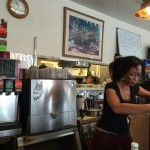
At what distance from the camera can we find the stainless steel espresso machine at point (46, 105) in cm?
199

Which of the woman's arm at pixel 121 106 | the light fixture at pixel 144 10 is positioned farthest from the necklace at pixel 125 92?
the light fixture at pixel 144 10

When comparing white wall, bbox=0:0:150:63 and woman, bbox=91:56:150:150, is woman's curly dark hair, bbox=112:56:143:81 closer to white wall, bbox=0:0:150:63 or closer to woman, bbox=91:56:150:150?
woman, bbox=91:56:150:150

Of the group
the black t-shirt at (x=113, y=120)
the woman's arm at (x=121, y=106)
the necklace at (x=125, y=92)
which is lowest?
the black t-shirt at (x=113, y=120)

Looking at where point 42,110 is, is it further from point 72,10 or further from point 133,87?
point 72,10

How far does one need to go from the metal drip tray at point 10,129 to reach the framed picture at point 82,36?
1535 millimetres

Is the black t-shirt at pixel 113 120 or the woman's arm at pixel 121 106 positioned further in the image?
the black t-shirt at pixel 113 120

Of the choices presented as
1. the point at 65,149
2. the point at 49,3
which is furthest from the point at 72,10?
the point at 65,149

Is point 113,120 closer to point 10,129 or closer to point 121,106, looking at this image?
point 121,106

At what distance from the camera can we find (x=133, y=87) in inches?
77.2

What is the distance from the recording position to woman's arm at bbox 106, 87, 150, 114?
1.56 m

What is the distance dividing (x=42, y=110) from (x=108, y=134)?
701mm

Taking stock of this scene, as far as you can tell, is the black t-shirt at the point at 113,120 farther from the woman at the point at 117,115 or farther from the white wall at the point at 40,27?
the white wall at the point at 40,27

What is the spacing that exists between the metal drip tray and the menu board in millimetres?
2842

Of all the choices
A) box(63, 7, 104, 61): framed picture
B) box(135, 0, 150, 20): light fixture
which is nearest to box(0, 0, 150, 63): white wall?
box(63, 7, 104, 61): framed picture
